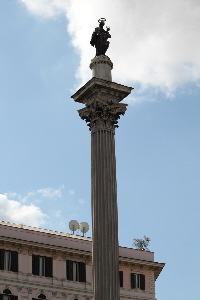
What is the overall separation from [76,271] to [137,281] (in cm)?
A: 649

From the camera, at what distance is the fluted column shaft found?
36.7 m

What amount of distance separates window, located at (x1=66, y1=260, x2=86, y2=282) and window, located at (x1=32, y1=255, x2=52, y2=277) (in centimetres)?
196

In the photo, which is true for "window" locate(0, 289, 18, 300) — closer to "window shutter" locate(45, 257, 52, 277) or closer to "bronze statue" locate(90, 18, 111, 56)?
"window shutter" locate(45, 257, 52, 277)

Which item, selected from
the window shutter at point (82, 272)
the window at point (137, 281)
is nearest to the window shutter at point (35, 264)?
the window shutter at point (82, 272)

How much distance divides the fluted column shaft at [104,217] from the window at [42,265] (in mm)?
32166

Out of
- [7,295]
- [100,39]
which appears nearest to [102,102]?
[100,39]

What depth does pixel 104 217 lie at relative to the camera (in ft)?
124

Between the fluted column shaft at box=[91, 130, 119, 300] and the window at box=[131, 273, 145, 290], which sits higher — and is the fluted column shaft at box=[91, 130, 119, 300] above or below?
below

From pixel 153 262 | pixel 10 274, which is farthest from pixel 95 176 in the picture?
pixel 153 262

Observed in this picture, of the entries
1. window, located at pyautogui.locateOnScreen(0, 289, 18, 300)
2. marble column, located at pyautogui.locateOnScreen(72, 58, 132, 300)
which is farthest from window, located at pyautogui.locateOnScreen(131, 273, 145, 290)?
marble column, located at pyautogui.locateOnScreen(72, 58, 132, 300)

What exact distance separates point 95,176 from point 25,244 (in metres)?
32.1

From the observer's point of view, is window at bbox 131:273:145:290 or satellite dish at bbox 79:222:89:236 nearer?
window at bbox 131:273:145:290

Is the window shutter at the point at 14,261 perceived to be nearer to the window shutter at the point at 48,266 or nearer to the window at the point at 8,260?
the window at the point at 8,260

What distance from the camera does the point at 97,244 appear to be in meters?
37.4
